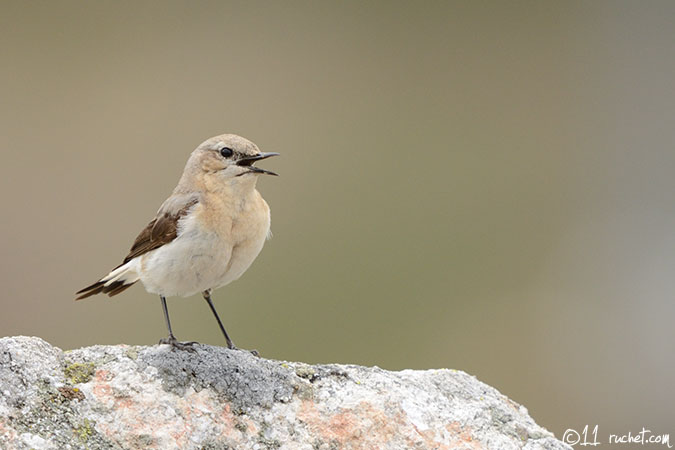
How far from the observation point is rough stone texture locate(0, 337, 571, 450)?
3207 millimetres

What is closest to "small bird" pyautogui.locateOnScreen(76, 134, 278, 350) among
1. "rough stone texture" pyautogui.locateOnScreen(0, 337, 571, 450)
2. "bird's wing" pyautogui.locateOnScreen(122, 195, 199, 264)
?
"bird's wing" pyautogui.locateOnScreen(122, 195, 199, 264)

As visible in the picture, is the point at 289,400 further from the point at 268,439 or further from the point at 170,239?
the point at 170,239

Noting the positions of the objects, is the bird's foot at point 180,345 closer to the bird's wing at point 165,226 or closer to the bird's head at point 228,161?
the bird's wing at point 165,226

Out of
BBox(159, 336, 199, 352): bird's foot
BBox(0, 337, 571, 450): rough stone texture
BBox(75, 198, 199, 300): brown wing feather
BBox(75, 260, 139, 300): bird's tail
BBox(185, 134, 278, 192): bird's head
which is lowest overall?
BBox(0, 337, 571, 450): rough stone texture

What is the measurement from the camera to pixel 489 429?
12.4 ft

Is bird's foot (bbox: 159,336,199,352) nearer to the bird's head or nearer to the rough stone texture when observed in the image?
the rough stone texture

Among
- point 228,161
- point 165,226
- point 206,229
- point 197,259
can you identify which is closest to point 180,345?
point 197,259

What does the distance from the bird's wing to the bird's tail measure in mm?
107

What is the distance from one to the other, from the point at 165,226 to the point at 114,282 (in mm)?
Answer: 694

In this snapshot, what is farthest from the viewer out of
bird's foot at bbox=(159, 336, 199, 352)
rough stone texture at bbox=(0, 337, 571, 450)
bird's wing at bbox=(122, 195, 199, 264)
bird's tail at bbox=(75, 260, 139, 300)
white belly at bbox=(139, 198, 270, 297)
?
bird's tail at bbox=(75, 260, 139, 300)

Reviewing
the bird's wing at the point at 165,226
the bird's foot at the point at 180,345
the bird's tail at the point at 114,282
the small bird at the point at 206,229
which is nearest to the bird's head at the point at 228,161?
the small bird at the point at 206,229

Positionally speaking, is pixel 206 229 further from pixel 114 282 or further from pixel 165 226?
pixel 114 282

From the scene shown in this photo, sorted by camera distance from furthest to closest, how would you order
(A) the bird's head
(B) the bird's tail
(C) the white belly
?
(B) the bird's tail
(A) the bird's head
(C) the white belly

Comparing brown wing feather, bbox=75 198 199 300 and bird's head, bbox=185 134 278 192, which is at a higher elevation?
bird's head, bbox=185 134 278 192
